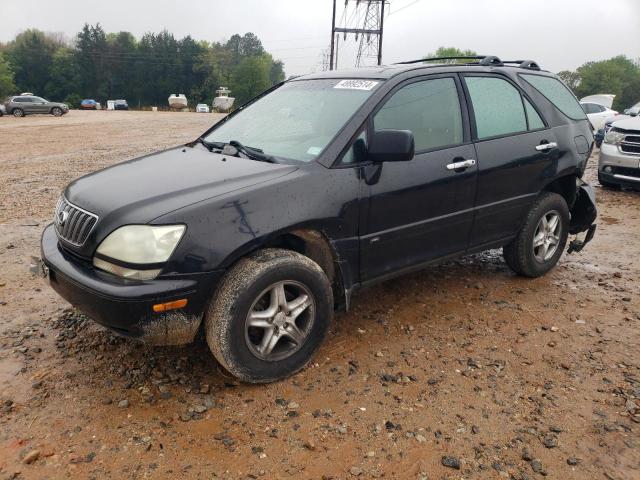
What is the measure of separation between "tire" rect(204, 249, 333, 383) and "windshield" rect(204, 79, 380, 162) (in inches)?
28.9

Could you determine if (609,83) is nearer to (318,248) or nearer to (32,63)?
(32,63)

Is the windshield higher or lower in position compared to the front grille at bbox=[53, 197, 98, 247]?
higher

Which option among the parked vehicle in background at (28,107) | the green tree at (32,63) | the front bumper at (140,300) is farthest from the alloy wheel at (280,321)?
the green tree at (32,63)

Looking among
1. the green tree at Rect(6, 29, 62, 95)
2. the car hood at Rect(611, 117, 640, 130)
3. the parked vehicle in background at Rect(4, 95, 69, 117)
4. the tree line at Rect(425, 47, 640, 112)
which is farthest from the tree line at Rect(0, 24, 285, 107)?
the car hood at Rect(611, 117, 640, 130)

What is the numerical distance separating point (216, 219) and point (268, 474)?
1.25 meters

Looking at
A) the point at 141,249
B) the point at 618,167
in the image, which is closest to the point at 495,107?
the point at 141,249

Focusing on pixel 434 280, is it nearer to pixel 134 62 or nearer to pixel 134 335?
pixel 134 335

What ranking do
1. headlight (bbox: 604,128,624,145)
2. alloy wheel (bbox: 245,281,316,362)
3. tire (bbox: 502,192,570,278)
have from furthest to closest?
headlight (bbox: 604,128,624,145) < tire (bbox: 502,192,570,278) < alloy wheel (bbox: 245,281,316,362)

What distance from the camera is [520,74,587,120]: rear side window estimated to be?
440 centimetres

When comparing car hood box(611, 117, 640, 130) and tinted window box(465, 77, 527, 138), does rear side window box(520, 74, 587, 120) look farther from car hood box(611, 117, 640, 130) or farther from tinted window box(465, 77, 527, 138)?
car hood box(611, 117, 640, 130)

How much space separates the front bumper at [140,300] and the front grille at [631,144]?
8.16 meters

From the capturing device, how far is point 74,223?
9.33 feet

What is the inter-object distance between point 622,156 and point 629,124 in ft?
1.98

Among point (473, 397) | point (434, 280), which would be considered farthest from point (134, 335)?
point (434, 280)
